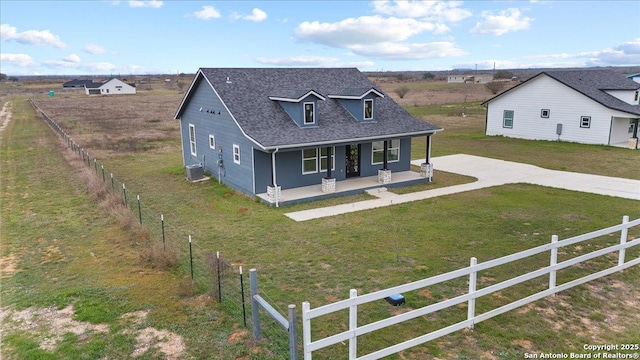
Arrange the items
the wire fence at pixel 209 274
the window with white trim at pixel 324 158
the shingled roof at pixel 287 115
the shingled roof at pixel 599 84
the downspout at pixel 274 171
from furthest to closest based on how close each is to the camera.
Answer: the shingled roof at pixel 599 84
the window with white trim at pixel 324 158
the shingled roof at pixel 287 115
the downspout at pixel 274 171
the wire fence at pixel 209 274

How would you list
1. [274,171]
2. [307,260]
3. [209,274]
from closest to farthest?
[209,274] < [307,260] < [274,171]

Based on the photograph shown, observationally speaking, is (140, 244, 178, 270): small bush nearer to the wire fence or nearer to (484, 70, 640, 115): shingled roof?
the wire fence

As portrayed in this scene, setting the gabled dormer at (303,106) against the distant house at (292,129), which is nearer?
the distant house at (292,129)

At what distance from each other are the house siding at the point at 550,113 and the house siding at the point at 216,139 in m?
23.7

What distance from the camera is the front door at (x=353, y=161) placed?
1971cm

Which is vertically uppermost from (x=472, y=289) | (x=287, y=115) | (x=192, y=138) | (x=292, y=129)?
(x=287, y=115)

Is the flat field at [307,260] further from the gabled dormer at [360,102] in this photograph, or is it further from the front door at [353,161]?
the gabled dormer at [360,102]

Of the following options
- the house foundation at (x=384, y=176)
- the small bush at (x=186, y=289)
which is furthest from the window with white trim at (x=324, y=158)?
the small bush at (x=186, y=289)

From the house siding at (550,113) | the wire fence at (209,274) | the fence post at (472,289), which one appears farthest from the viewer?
the house siding at (550,113)

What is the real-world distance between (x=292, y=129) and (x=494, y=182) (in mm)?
9231

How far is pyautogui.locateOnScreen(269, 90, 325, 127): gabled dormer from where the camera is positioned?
18.0 m

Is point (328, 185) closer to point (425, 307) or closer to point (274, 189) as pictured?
point (274, 189)

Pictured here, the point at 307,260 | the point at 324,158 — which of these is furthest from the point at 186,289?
the point at 324,158

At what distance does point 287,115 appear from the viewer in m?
18.8
